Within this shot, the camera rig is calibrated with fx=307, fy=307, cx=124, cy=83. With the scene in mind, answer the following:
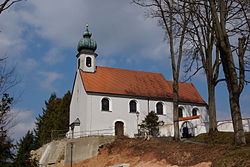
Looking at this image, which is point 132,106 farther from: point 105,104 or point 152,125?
point 152,125

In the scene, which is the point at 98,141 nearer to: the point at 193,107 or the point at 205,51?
the point at 205,51

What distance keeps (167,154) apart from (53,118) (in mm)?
29047

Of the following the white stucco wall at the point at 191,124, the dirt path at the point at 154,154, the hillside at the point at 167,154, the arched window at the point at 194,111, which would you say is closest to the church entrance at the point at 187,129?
the white stucco wall at the point at 191,124

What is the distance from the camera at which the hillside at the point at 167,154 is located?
554 inches

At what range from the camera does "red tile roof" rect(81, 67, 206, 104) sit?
33.1 m

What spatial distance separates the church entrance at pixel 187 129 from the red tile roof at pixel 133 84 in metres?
6.14

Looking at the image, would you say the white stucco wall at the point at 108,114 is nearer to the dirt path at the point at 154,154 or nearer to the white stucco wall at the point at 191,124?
the white stucco wall at the point at 191,124

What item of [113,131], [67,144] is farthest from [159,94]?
[67,144]

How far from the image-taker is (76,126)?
32.1 m

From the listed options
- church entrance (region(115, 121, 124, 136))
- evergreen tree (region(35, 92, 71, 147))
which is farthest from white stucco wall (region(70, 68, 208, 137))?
evergreen tree (region(35, 92, 71, 147))

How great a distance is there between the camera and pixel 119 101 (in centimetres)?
3278

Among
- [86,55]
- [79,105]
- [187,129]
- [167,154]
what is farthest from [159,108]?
[167,154]

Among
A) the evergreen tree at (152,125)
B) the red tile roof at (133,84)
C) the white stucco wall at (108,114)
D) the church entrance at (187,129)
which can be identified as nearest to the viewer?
the evergreen tree at (152,125)

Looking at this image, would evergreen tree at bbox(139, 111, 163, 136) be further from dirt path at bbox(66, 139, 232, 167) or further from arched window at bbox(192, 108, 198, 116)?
arched window at bbox(192, 108, 198, 116)
